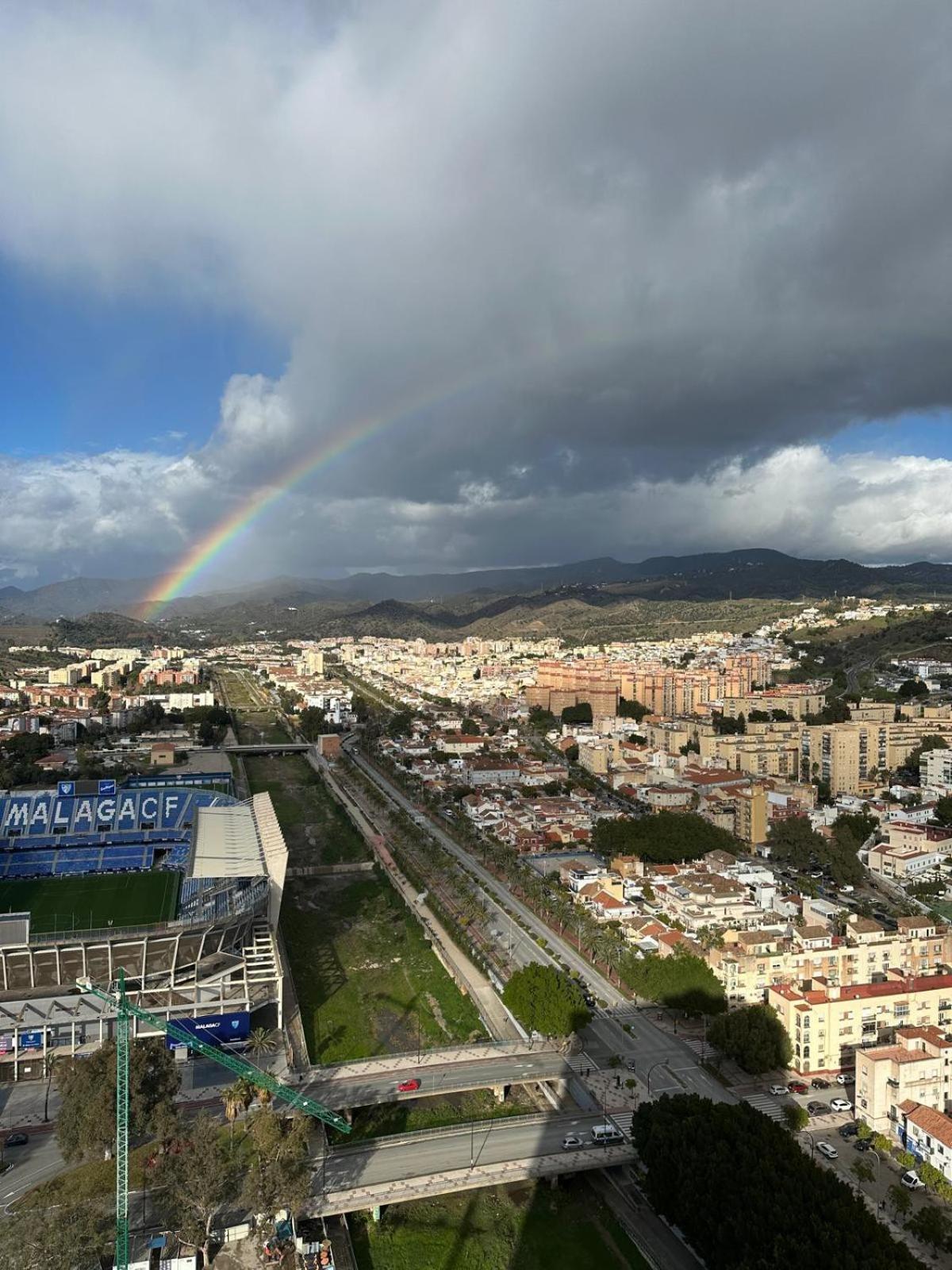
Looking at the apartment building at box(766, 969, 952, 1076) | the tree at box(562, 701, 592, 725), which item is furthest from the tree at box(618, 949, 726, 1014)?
the tree at box(562, 701, 592, 725)

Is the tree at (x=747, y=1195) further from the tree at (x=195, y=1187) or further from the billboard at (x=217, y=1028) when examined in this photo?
the billboard at (x=217, y=1028)

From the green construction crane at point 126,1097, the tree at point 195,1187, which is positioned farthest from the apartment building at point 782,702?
the tree at point 195,1187

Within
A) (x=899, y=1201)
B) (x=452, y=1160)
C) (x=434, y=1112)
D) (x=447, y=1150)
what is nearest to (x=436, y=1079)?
(x=434, y=1112)

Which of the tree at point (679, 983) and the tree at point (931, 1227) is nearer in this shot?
the tree at point (931, 1227)

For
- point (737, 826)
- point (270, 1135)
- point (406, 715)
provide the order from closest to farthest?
point (270, 1135) < point (737, 826) < point (406, 715)

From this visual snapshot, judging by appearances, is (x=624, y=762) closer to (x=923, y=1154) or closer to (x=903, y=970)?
(x=903, y=970)

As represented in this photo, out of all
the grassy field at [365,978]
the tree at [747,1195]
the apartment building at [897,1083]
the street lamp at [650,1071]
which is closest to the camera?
the tree at [747,1195]

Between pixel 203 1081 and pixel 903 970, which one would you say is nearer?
pixel 203 1081

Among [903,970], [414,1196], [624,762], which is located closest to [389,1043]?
[414,1196]
